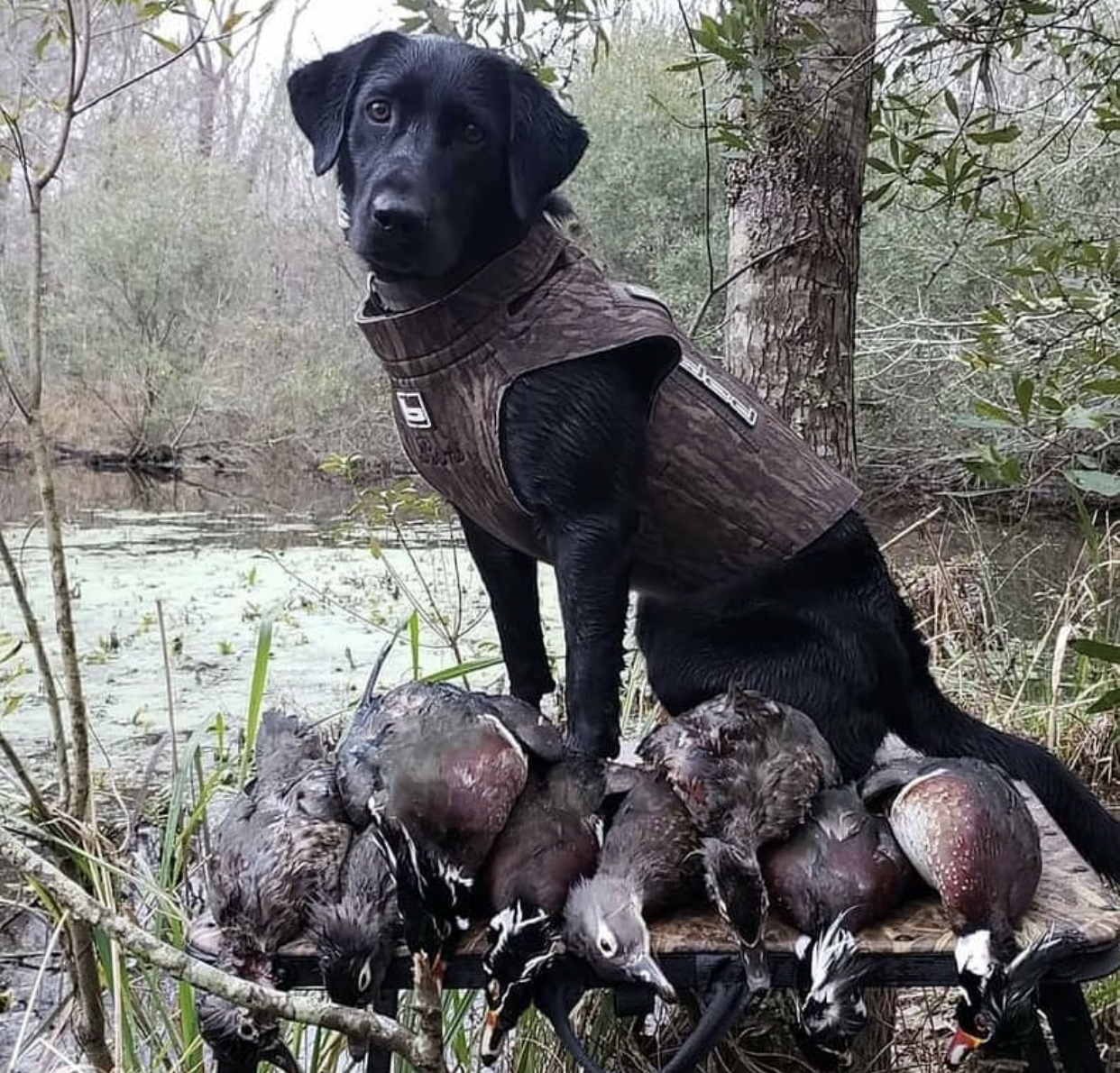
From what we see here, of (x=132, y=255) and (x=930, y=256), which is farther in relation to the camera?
(x=132, y=255)

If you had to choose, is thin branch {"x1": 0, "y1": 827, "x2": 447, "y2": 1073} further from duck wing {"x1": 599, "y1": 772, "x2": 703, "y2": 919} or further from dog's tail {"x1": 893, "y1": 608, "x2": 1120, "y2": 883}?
dog's tail {"x1": 893, "y1": 608, "x2": 1120, "y2": 883}

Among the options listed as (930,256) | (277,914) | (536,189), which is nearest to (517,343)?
(536,189)

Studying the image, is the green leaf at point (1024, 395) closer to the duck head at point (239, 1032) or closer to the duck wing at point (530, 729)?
the duck wing at point (530, 729)

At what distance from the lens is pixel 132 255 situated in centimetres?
1584

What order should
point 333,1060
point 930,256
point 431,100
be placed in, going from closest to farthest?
point 431,100, point 333,1060, point 930,256

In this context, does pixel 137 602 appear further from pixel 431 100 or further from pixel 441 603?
pixel 431 100

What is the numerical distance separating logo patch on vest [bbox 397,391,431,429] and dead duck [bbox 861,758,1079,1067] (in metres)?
0.76

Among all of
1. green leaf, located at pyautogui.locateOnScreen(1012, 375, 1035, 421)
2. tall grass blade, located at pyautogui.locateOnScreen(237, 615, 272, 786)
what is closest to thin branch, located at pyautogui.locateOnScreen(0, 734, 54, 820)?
tall grass blade, located at pyautogui.locateOnScreen(237, 615, 272, 786)

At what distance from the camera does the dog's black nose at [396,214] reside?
150cm

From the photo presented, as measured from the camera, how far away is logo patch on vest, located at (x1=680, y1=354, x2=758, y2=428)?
176 cm

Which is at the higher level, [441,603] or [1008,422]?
[1008,422]

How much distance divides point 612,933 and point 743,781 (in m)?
0.26

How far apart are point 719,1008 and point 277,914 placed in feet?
1.63

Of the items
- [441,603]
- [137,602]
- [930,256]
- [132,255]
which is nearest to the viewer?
[441,603]
